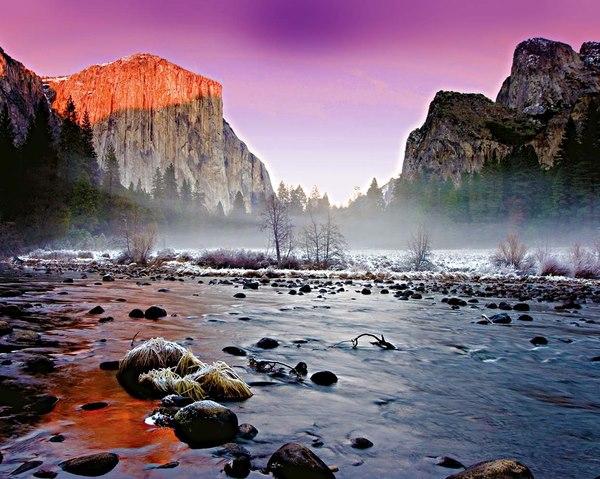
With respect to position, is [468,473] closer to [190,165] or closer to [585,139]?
[585,139]

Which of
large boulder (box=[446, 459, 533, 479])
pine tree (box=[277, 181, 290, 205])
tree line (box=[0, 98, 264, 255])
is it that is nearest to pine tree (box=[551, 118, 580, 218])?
tree line (box=[0, 98, 264, 255])

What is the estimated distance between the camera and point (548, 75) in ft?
521

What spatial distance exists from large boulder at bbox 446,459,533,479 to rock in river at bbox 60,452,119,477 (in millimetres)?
2435

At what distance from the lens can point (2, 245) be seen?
4269 centimetres

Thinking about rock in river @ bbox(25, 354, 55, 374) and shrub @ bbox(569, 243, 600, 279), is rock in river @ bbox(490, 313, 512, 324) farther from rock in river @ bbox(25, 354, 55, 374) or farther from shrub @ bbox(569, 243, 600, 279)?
shrub @ bbox(569, 243, 600, 279)

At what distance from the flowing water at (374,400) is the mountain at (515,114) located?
129 m

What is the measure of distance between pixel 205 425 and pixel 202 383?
51.3 inches

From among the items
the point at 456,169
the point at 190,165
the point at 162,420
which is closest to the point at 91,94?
the point at 190,165

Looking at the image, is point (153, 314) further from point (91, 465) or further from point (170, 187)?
point (170, 187)

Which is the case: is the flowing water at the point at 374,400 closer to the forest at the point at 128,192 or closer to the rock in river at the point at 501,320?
the rock in river at the point at 501,320

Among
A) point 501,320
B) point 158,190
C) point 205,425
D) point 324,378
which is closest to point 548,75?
point 158,190

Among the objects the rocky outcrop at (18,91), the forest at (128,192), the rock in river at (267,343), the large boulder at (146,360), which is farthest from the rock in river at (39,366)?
the rocky outcrop at (18,91)

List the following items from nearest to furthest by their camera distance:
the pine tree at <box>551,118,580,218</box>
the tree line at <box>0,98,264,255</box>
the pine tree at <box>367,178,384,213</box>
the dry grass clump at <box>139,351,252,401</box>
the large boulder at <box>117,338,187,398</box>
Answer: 1. the dry grass clump at <box>139,351,252,401</box>
2. the large boulder at <box>117,338,187,398</box>
3. the tree line at <box>0,98,264,255</box>
4. the pine tree at <box>551,118,580,218</box>
5. the pine tree at <box>367,178,384,213</box>

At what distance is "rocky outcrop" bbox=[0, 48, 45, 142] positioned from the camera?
126938 millimetres
